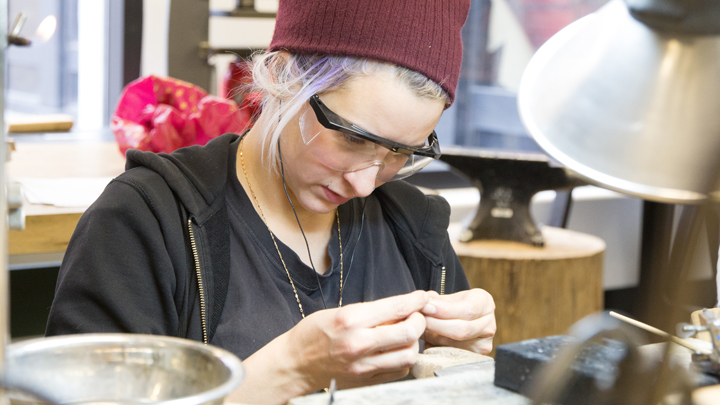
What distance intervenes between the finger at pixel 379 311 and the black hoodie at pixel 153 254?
28 centimetres

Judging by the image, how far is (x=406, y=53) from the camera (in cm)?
A: 108

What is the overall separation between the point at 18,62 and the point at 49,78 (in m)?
0.14

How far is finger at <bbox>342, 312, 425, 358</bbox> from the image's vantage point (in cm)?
88

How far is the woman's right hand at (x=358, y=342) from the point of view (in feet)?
2.90

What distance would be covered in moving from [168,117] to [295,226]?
825mm

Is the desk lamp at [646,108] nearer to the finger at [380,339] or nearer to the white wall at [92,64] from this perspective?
the finger at [380,339]

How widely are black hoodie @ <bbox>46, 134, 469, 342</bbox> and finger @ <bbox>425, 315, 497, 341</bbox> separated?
33 centimetres

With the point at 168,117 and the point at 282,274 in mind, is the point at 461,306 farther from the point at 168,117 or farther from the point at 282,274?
the point at 168,117

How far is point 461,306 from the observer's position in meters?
1.06

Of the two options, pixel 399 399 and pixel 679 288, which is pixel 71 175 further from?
pixel 679 288

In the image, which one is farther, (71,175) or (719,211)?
(71,175)

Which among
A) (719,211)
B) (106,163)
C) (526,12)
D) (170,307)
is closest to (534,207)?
(526,12)

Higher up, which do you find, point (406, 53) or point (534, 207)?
point (406, 53)

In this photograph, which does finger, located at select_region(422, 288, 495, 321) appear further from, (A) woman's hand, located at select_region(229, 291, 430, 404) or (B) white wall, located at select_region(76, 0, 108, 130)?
(B) white wall, located at select_region(76, 0, 108, 130)
